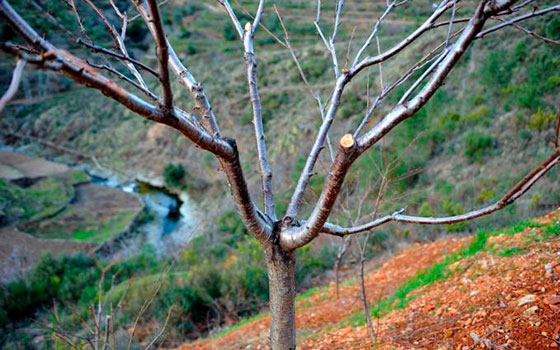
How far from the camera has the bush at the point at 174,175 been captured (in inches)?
872

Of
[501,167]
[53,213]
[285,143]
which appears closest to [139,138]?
[53,213]

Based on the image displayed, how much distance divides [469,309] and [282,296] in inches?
72.9

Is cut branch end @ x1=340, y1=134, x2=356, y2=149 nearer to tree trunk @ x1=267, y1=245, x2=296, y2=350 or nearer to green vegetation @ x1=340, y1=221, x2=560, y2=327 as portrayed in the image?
tree trunk @ x1=267, y1=245, x2=296, y2=350

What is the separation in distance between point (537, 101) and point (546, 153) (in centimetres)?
252

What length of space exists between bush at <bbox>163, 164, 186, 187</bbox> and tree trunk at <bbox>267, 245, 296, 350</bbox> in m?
21.1

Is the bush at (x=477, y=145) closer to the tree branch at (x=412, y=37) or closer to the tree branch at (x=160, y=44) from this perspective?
the tree branch at (x=412, y=37)

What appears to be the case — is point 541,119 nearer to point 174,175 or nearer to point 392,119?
point 392,119

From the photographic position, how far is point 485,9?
1.25 meters

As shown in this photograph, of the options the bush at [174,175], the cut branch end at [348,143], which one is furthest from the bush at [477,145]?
the bush at [174,175]

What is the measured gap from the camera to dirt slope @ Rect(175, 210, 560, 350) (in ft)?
7.91

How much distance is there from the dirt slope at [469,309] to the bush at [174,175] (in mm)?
17806

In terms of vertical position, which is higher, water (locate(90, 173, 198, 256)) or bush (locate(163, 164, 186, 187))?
bush (locate(163, 164, 186, 187))

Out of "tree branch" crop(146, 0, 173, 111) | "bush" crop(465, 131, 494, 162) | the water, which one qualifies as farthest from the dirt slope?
the water

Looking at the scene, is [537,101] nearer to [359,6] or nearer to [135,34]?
[359,6]
